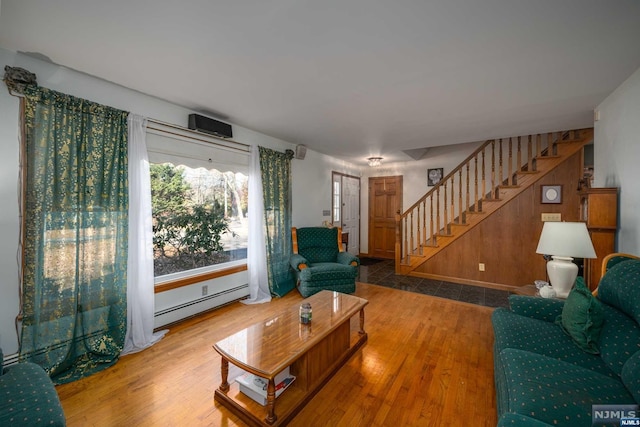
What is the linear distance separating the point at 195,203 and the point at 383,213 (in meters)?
4.50

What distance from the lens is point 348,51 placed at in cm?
178

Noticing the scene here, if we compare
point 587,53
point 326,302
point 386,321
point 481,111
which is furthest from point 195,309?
point 587,53

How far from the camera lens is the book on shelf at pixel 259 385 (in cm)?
161

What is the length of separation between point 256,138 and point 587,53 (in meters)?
3.44

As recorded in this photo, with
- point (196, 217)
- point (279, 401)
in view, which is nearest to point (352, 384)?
point (279, 401)

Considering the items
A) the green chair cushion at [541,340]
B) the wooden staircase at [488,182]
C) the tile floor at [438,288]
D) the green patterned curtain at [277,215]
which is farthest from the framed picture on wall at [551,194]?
the green patterned curtain at [277,215]

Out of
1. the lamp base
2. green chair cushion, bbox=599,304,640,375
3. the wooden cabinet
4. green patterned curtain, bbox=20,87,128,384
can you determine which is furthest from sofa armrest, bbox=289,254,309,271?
the wooden cabinet

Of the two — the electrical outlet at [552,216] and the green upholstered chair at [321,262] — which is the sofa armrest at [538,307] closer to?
the green upholstered chair at [321,262]

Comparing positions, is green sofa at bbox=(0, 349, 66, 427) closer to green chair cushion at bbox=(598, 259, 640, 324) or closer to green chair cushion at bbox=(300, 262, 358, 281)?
green chair cushion at bbox=(300, 262, 358, 281)

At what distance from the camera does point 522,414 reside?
106 centimetres

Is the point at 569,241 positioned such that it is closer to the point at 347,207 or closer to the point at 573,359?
the point at 573,359

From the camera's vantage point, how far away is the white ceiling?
142 centimetres

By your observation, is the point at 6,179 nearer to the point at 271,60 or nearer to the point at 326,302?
the point at 271,60

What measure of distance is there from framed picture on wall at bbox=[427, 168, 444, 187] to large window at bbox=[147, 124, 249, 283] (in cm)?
402
